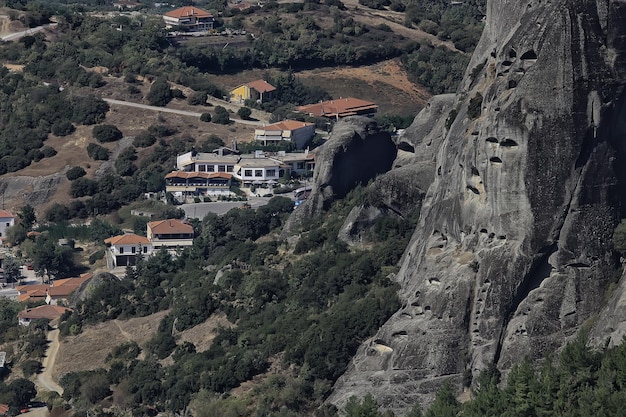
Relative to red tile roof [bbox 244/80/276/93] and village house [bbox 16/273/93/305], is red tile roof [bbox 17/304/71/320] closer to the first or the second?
village house [bbox 16/273/93/305]

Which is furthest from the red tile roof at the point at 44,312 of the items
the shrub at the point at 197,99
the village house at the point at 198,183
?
the shrub at the point at 197,99

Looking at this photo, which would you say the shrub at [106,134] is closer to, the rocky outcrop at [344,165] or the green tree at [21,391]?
the rocky outcrop at [344,165]

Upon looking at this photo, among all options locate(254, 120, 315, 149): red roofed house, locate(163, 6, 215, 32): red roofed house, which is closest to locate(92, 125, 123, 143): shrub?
locate(254, 120, 315, 149): red roofed house

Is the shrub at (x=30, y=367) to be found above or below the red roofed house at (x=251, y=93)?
above

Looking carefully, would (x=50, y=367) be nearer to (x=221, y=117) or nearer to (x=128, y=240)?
(x=128, y=240)

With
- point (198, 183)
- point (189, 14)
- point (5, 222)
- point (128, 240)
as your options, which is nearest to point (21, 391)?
point (128, 240)

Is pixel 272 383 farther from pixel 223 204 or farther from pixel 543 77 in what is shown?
pixel 223 204

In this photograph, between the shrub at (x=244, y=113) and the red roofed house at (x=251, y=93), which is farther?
the red roofed house at (x=251, y=93)
